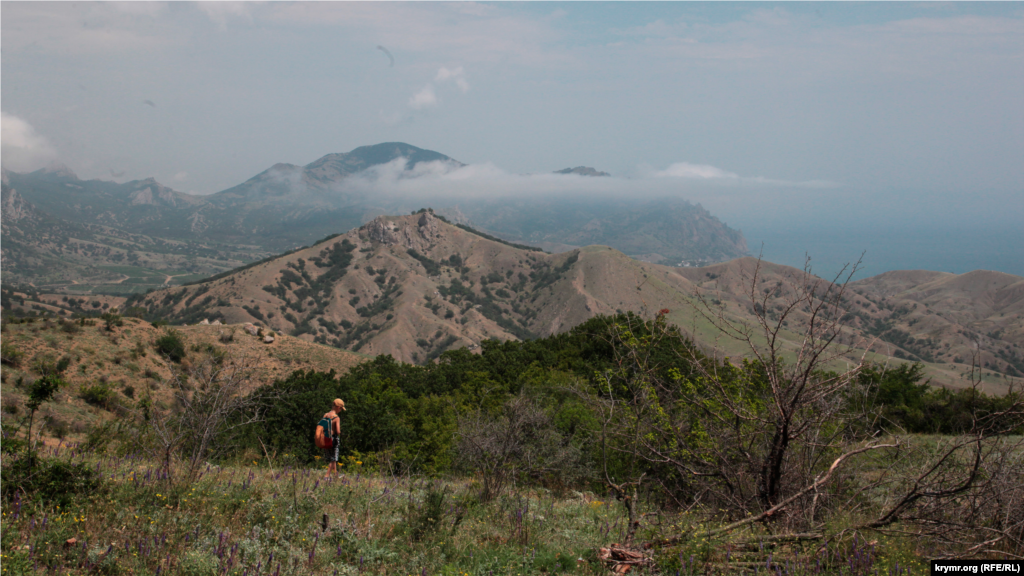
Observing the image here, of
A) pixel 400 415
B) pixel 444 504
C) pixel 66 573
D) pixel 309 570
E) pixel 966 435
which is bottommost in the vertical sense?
pixel 400 415

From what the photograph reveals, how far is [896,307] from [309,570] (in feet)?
681

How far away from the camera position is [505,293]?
580 feet

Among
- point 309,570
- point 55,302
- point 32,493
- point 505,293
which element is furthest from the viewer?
point 505,293

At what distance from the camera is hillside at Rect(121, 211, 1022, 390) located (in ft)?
410

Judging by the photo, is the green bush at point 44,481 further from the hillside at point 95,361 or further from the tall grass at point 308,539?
the hillside at point 95,361

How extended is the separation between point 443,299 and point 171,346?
123354 millimetres

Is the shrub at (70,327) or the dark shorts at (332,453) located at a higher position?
the dark shorts at (332,453)

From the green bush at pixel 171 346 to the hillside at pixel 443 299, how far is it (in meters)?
77.1

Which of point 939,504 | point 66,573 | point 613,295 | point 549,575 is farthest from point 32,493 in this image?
point 613,295

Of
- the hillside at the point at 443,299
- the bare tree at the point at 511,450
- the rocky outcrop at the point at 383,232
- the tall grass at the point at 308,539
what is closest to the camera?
the tall grass at the point at 308,539

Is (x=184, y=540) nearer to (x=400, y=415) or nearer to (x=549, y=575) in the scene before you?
(x=549, y=575)

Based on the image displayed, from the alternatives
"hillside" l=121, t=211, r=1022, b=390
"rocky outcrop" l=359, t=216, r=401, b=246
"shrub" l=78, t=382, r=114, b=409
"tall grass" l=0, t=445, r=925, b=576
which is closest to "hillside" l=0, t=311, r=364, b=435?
"shrub" l=78, t=382, r=114, b=409

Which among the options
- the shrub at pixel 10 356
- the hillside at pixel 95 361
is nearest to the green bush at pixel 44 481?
the hillside at pixel 95 361

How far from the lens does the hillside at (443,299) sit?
125 metres
